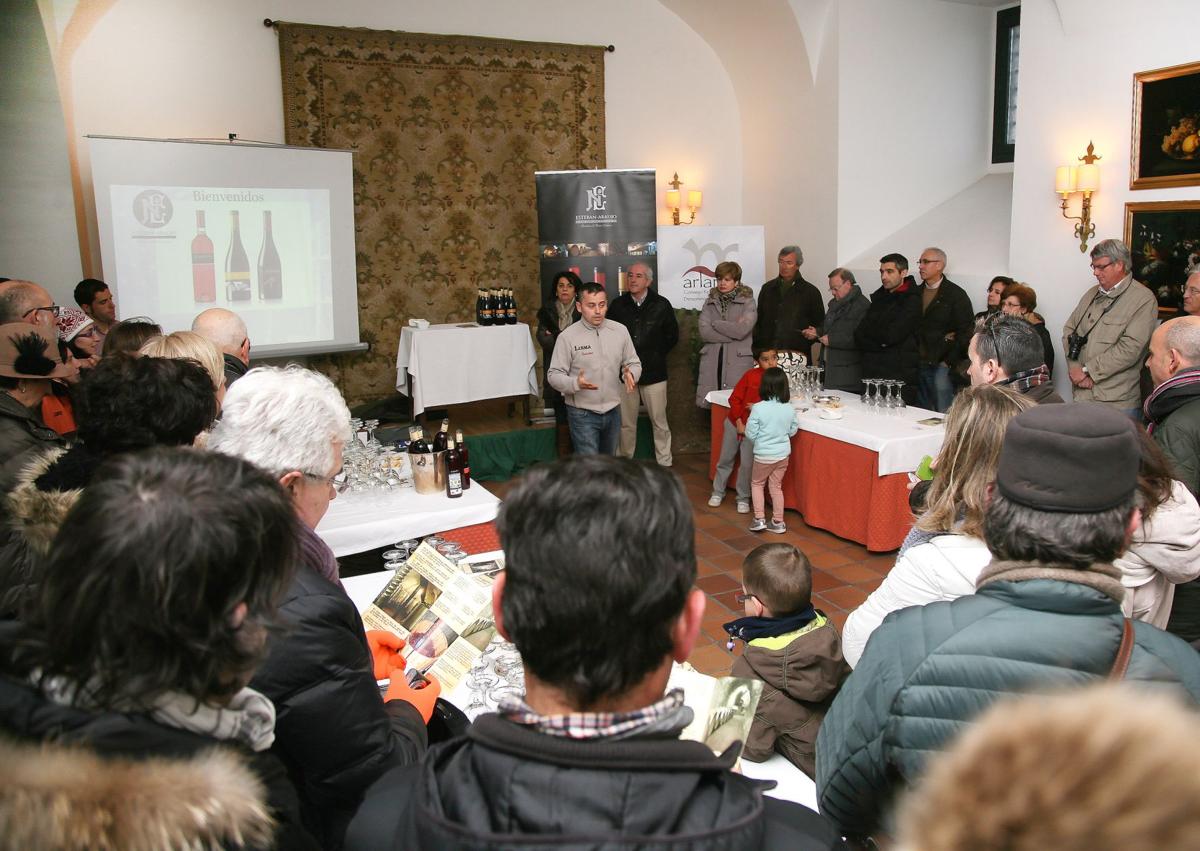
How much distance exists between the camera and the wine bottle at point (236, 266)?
6965mm

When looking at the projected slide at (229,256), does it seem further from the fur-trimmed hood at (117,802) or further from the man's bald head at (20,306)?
the fur-trimmed hood at (117,802)

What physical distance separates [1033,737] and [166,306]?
727 centimetres

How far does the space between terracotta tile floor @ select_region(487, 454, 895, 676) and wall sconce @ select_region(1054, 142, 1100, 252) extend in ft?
9.40

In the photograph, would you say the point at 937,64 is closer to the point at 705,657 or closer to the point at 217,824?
the point at 705,657

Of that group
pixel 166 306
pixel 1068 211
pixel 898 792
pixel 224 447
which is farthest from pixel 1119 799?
pixel 166 306

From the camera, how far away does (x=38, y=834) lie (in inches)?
29.6

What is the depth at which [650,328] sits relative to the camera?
7.01m

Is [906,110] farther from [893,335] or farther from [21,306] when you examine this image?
[21,306]

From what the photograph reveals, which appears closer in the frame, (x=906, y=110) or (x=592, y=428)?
(x=592, y=428)

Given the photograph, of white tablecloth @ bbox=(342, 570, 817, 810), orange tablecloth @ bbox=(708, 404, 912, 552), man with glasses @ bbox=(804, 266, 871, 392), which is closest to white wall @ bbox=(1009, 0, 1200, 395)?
man with glasses @ bbox=(804, 266, 871, 392)

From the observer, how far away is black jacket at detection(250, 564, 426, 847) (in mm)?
1352

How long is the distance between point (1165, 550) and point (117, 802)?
6.89 ft

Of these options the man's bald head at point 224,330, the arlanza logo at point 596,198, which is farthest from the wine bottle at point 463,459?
the arlanza logo at point 596,198

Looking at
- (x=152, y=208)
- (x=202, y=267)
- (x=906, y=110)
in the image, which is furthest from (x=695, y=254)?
(x=152, y=208)
